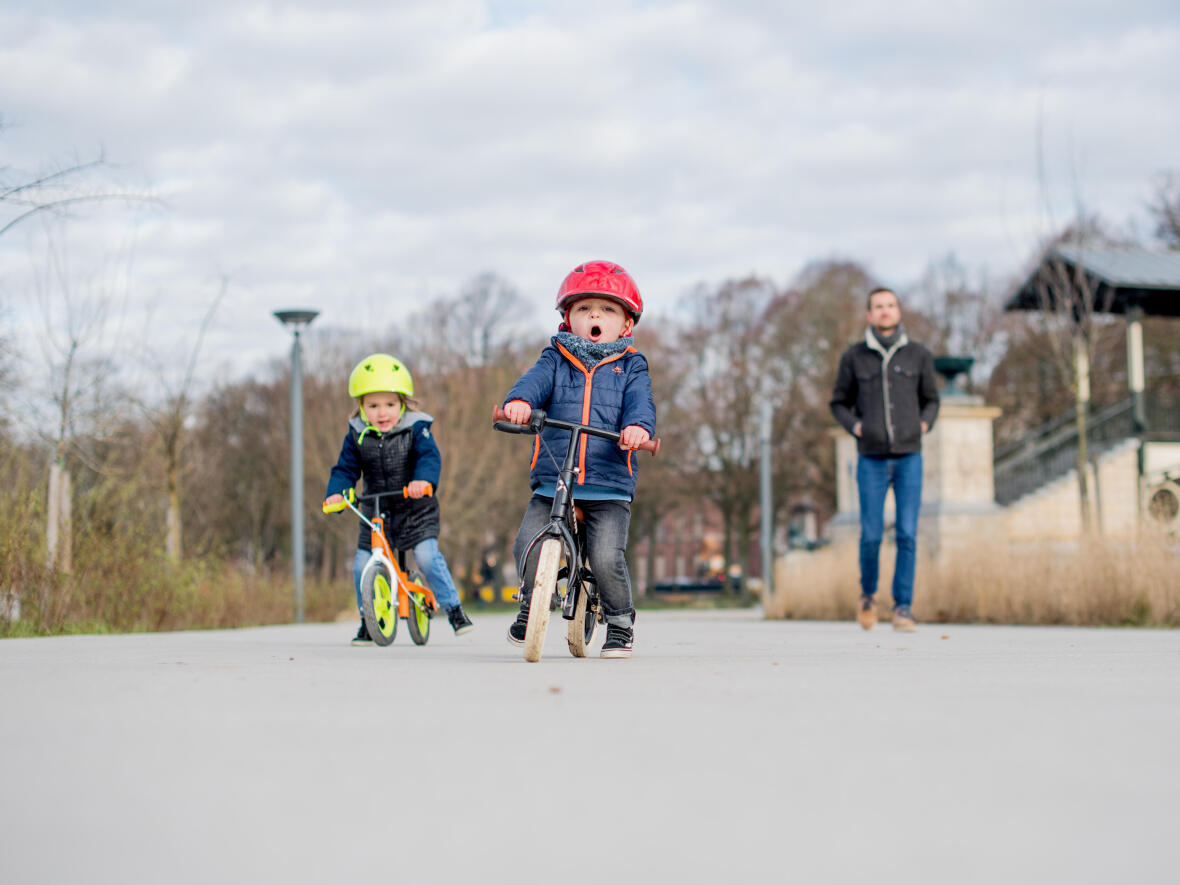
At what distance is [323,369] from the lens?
37250mm

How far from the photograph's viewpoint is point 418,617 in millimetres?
8008

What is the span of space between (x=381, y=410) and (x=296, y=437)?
10.5 m

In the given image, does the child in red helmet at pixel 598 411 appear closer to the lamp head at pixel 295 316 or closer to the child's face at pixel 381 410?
the child's face at pixel 381 410

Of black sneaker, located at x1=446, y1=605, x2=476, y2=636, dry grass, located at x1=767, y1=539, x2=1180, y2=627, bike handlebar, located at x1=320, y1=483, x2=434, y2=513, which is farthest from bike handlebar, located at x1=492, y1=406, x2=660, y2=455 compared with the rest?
dry grass, located at x1=767, y1=539, x2=1180, y2=627

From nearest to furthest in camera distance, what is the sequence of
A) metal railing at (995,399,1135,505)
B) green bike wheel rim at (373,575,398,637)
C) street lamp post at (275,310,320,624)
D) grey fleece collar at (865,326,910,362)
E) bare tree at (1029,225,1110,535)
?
green bike wheel rim at (373,575,398,637)
grey fleece collar at (865,326,910,362)
street lamp post at (275,310,320,624)
bare tree at (1029,225,1110,535)
metal railing at (995,399,1135,505)

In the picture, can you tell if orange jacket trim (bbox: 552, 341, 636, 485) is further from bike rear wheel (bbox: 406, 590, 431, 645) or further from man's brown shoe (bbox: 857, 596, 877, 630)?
man's brown shoe (bbox: 857, 596, 877, 630)

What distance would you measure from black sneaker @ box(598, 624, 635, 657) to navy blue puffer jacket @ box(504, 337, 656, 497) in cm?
61

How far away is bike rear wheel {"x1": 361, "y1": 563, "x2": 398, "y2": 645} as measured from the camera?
24.7 feet

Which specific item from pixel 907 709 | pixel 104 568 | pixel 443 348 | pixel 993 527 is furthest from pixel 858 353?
pixel 443 348

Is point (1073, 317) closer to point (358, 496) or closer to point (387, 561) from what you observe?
point (358, 496)

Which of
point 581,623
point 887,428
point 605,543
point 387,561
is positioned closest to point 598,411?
point 605,543

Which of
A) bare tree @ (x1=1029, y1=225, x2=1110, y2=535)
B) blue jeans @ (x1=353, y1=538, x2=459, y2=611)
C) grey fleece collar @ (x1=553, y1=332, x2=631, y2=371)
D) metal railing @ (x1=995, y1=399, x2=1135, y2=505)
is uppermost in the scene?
bare tree @ (x1=1029, y1=225, x2=1110, y2=535)

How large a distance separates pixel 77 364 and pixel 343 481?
9.90m

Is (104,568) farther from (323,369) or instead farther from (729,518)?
(729,518)
